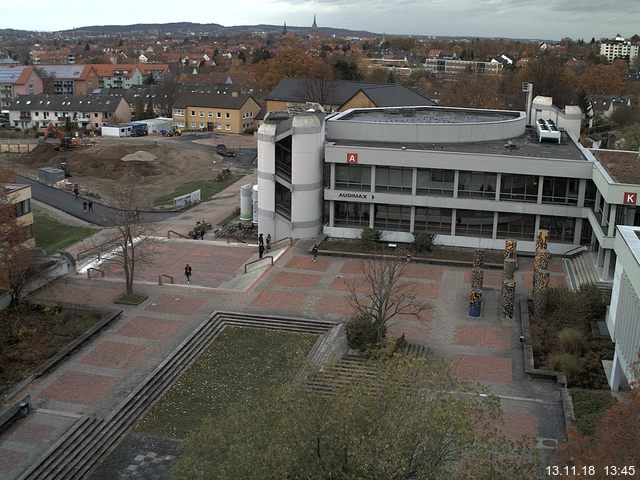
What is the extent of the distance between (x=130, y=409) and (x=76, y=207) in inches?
1425

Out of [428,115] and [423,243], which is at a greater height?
[428,115]

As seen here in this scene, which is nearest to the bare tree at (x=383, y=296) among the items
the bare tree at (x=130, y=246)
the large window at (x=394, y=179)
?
the large window at (x=394, y=179)

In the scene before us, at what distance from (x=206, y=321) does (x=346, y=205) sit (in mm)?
15344

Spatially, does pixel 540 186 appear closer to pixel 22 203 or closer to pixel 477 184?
pixel 477 184

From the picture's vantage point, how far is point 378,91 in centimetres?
8925

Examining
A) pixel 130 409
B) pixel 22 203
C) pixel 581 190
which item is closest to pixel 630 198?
pixel 581 190

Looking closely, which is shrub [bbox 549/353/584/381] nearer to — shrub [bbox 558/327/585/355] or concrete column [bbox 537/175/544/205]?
shrub [bbox 558/327/585/355]

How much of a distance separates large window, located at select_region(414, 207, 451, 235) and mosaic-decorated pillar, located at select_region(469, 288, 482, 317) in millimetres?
10666

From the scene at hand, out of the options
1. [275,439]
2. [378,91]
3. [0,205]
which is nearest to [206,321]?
[0,205]

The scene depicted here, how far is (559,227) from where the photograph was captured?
139 ft

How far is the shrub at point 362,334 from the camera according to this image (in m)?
29.4

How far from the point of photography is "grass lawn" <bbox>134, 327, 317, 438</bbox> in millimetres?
25328

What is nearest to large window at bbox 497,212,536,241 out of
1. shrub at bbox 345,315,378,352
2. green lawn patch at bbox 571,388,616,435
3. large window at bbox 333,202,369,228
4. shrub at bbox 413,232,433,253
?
shrub at bbox 413,232,433,253

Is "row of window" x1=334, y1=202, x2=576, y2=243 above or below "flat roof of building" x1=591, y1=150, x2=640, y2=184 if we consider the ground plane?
below
